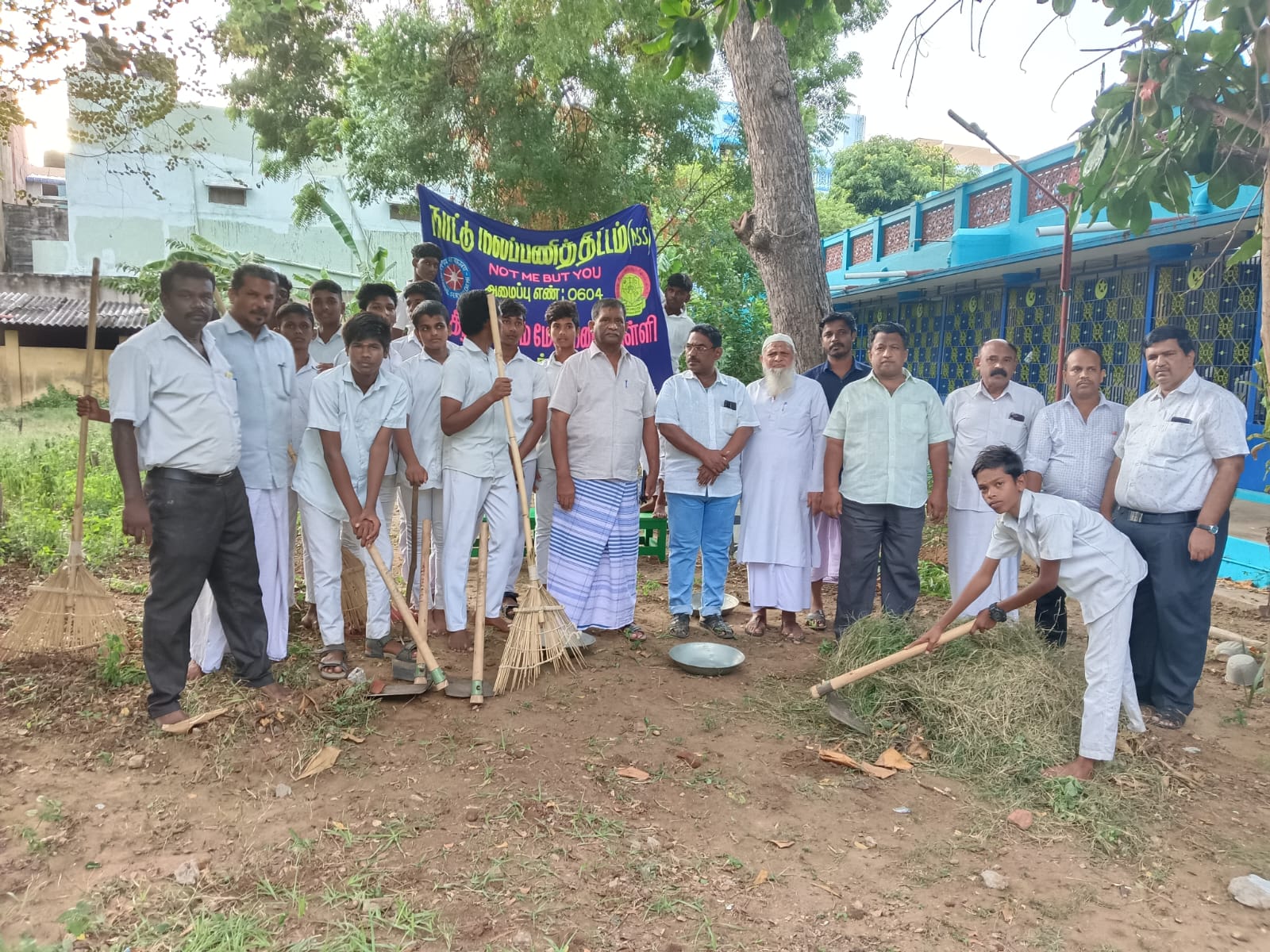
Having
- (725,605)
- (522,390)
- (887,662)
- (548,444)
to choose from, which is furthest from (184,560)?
(725,605)

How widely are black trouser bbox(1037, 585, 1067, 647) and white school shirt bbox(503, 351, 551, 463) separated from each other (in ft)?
9.56

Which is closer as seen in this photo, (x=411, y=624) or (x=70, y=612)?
(x=411, y=624)

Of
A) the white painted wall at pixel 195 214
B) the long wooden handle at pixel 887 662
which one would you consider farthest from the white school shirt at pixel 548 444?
the white painted wall at pixel 195 214

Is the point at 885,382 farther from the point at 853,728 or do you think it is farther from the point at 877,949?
the point at 877,949

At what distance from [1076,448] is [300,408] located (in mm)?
3889

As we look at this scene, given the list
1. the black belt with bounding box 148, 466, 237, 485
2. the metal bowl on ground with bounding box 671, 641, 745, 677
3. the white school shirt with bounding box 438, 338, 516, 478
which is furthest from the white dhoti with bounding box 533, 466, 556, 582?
the black belt with bounding box 148, 466, 237, 485

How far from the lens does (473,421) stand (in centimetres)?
462

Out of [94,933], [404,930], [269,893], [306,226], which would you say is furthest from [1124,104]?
[306,226]

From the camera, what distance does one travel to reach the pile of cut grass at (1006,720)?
130 inches

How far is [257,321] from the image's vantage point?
3873 millimetres

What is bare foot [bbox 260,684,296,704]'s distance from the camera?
12.6 ft

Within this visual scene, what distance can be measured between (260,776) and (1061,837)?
9.57ft

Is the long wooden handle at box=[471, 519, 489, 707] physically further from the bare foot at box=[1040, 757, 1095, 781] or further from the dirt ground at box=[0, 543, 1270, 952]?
the bare foot at box=[1040, 757, 1095, 781]

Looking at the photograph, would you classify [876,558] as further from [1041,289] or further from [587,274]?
[1041,289]
